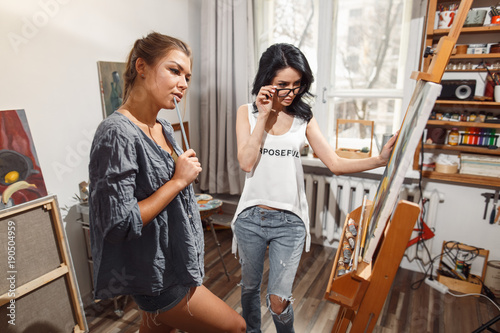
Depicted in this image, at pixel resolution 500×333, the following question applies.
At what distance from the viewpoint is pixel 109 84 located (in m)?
2.06

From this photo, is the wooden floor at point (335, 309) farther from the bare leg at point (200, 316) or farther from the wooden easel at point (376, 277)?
the wooden easel at point (376, 277)

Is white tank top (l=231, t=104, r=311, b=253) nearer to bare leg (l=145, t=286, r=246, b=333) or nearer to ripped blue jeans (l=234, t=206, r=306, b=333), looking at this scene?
ripped blue jeans (l=234, t=206, r=306, b=333)

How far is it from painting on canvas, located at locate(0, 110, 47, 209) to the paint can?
2715mm

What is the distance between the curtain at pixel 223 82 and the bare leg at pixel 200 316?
6.48 ft

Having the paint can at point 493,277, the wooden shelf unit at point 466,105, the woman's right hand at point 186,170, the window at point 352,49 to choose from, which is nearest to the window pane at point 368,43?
the window at point 352,49

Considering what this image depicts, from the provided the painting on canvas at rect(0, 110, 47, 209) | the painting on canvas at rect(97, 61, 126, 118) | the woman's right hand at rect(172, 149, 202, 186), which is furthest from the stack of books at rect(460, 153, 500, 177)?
the painting on canvas at rect(0, 110, 47, 209)

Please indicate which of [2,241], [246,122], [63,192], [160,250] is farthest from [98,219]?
[63,192]

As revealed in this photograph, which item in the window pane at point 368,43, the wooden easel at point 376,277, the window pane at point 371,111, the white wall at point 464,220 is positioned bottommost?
the white wall at point 464,220

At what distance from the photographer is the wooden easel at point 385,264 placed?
0.70m

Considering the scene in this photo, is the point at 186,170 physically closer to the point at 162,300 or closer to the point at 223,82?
the point at 162,300

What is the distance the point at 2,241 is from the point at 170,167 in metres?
1.01

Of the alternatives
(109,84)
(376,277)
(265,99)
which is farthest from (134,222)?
(109,84)

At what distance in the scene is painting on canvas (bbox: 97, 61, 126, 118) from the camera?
2.02m

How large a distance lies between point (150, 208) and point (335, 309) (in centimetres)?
163
